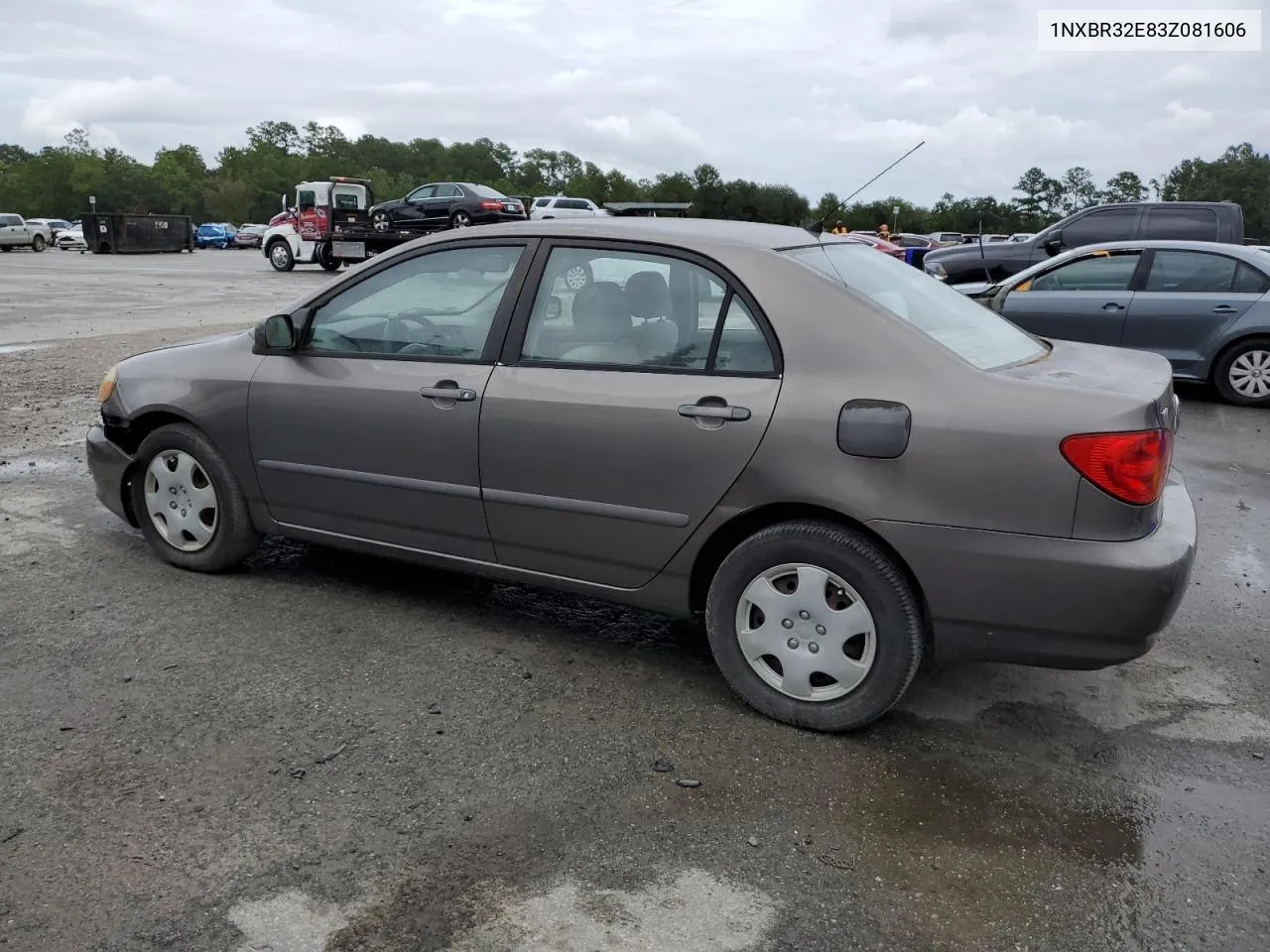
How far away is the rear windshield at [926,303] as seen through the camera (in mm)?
3566

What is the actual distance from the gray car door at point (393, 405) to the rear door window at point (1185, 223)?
12800 millimetres

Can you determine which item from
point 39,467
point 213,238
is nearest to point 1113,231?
point 39,467

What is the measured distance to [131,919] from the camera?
8.20ft

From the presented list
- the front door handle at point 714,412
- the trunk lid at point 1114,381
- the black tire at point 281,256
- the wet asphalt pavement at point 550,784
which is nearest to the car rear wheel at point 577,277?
the front door handle at point 714,412

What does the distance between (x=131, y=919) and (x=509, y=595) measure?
229cm

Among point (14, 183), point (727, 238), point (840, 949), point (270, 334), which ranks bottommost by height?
point (840, 949)

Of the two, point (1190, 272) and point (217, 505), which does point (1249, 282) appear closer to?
point (1190, 272)

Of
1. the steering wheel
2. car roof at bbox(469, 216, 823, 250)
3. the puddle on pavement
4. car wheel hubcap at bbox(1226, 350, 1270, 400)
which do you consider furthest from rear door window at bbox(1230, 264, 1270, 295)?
the puddle on pavement

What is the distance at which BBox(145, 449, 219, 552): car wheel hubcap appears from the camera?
464 centimetres

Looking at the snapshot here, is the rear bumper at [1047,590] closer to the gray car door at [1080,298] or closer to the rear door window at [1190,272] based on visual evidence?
the gray car door at [1080,298]

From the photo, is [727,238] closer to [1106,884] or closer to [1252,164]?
[1106,884]

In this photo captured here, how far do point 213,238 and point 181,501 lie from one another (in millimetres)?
61659

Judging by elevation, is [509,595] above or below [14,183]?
below

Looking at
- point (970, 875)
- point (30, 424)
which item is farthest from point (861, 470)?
point (30, 424)
